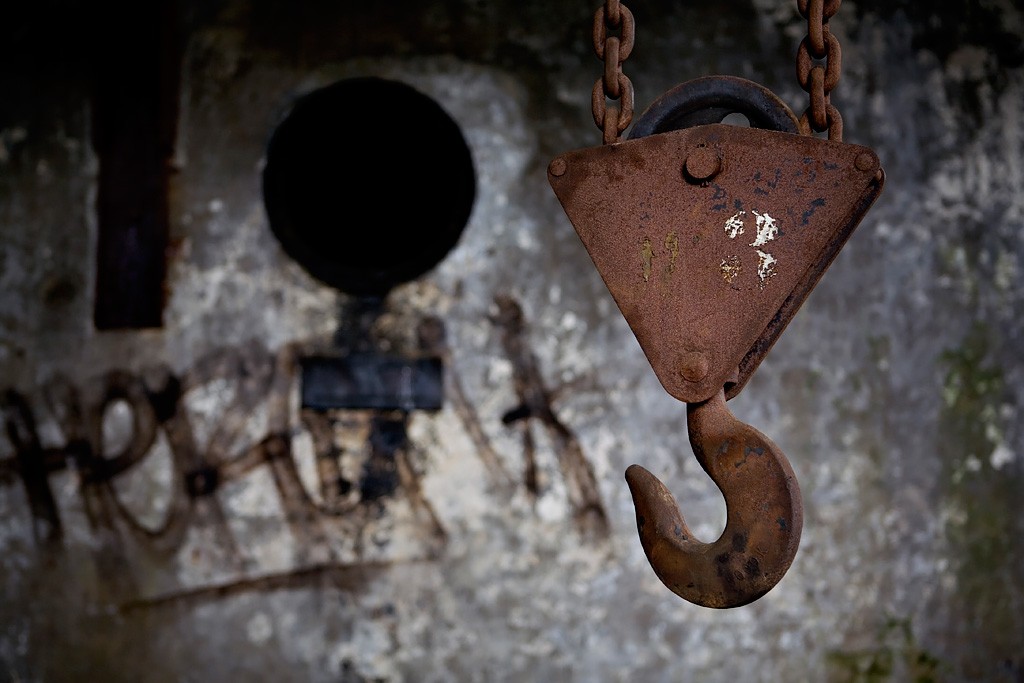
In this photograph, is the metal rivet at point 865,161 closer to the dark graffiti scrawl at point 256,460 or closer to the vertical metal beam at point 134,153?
the dark graffiti scrawl at point 256,460

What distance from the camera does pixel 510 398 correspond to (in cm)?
241

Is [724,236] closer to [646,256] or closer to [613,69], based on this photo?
[646,256]

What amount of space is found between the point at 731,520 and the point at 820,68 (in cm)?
52

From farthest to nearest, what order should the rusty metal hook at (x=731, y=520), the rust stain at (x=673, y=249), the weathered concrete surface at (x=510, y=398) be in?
the weathered concrete surface at (x=510, y=398) → the rust stain at (x=673, y=249) → the rusty metal hook at (x=731, y=520)

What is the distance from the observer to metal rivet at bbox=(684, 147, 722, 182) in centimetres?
103

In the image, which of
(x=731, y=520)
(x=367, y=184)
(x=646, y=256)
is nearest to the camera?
(x=731, y=520)

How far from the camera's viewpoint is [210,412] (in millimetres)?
2420

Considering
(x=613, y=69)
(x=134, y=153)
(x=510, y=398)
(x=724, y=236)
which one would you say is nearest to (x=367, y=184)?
(x=134, y=153)

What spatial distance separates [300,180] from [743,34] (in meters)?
1.34

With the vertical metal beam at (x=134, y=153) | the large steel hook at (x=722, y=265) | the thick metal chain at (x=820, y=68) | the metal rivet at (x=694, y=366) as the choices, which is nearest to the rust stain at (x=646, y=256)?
the large steel hook at (x=722, y=265)

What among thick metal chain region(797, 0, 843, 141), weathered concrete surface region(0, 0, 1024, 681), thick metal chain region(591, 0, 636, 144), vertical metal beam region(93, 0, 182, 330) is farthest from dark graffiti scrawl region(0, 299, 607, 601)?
thick metal chain region(797, 0, 843, 141)

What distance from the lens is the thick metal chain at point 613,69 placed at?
3.56 ft

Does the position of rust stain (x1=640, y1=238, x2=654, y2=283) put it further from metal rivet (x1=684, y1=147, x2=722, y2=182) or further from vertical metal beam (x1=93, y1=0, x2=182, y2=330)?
vertical metal beam (x1=93, y1=0, x2=182, y2=330)

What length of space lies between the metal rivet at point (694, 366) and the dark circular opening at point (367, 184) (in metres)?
1.48
